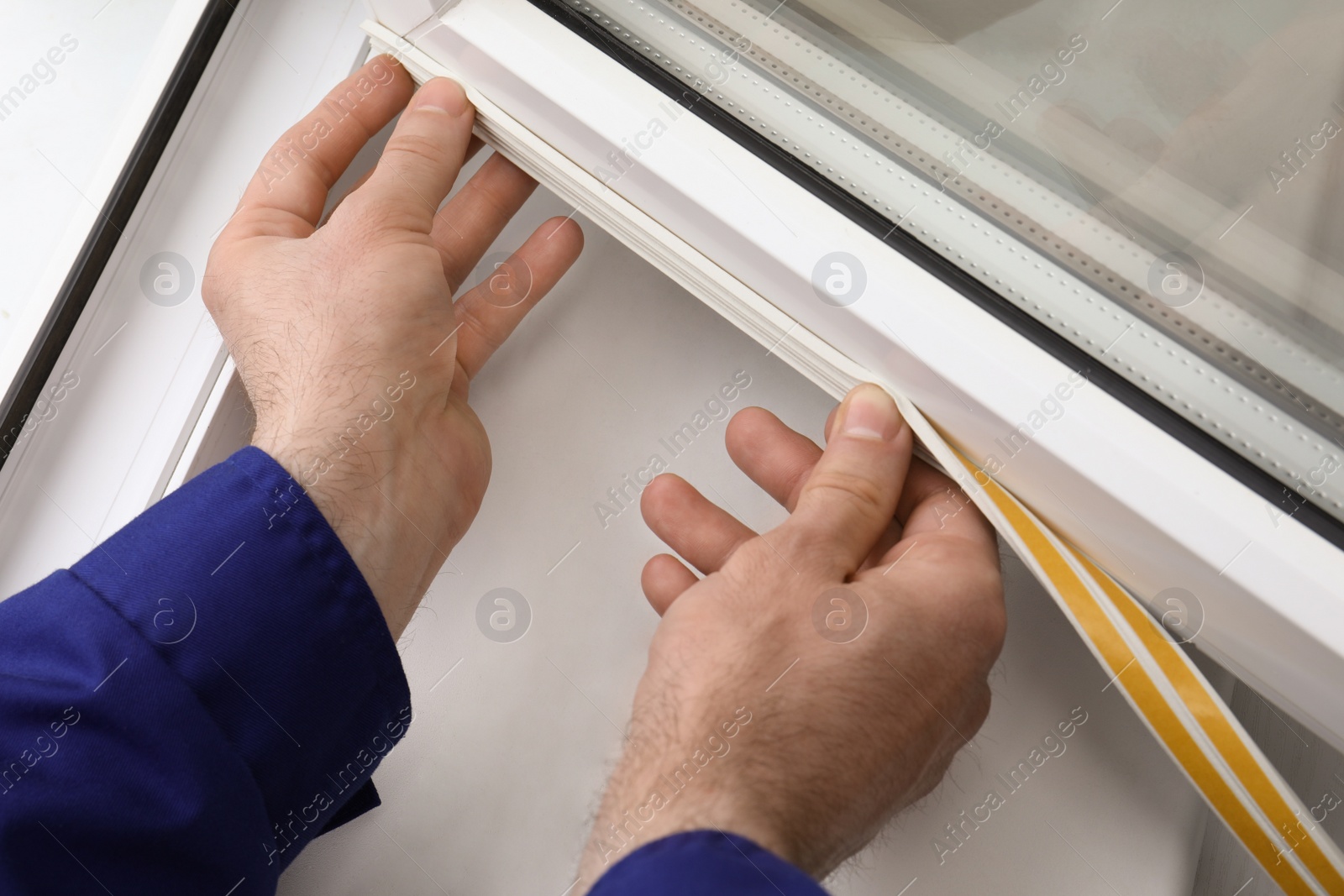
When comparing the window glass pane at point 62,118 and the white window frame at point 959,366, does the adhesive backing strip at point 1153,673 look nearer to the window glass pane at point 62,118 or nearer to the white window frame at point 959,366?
the white window frame at point 959,366

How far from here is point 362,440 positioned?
657 mm

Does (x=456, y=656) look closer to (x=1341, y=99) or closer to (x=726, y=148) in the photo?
(x=726, y=148)

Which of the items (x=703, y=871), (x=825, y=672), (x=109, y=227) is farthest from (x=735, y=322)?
(x=109, y=227)

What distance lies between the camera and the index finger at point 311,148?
70 cm

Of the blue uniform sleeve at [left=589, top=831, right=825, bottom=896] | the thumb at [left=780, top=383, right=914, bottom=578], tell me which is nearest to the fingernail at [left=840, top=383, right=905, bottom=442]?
the thumb at [left=780, top=383, right=914, bottom=578]

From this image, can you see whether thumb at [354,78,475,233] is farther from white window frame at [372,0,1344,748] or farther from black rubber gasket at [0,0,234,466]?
black rubber gasket at [0,0,234,466]

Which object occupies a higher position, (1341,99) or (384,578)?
(1341,99)

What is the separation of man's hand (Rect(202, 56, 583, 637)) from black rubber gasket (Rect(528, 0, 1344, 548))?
14 cm

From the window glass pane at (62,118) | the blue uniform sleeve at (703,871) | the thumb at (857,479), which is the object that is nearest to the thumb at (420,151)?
the window glass pane at (62,118)

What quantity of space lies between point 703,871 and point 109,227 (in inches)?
26.6

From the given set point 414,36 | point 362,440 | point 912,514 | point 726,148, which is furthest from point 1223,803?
point 414,36

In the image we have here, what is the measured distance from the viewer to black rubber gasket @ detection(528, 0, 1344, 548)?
505 millimetres

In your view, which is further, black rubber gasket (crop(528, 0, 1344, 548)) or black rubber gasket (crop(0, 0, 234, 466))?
black rubber gasket (crop(0, 0, 234, 466))

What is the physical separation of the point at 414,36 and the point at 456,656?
0.50 m
